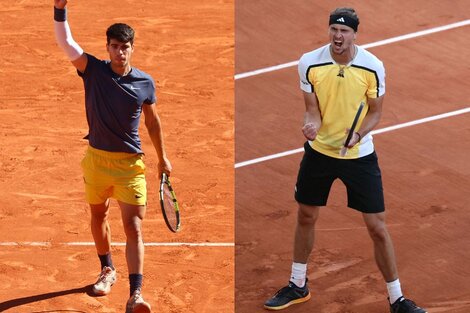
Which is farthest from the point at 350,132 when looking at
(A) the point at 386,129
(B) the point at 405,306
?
(A) the point at 386,129

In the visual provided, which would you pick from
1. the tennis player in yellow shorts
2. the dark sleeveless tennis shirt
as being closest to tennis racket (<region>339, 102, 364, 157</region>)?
the tennis player in yellow shorts

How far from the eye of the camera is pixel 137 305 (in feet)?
31.9

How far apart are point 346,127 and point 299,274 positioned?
142 cm

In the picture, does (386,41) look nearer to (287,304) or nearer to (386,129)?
(386,129)

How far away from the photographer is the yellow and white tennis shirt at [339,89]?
9.74 m

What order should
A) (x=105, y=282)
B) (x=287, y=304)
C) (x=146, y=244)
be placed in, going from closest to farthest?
1. (x=287, y=304)
2. (x=105, y=282)
3. (x=146, y=244)

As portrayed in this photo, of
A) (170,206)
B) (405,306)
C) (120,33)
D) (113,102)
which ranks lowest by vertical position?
(405,306)

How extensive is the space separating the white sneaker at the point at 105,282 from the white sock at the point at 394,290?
245cm

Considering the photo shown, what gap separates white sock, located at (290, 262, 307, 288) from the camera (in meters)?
10.4

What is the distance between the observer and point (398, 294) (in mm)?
10039

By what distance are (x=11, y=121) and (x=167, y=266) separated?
13.6 ft

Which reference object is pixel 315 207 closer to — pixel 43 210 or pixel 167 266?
pixel 167 266

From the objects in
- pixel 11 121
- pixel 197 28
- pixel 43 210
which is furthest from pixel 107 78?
pixel 197 28

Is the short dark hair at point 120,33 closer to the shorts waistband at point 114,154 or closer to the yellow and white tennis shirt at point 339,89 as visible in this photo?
the shorts waistband at point 114,154
